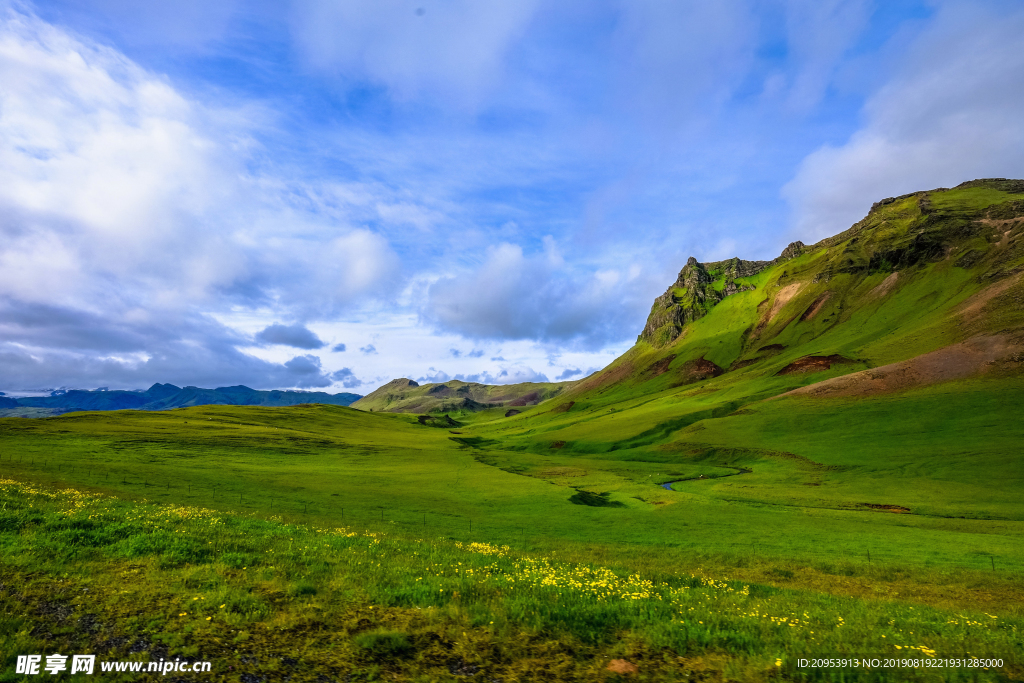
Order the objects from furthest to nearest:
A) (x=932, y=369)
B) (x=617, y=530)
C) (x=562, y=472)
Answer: (x=932, y=369) → (x=562, y=472) → (x=617, y=530)

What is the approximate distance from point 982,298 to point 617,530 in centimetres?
16641

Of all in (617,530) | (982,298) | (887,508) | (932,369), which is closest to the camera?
(617,530)

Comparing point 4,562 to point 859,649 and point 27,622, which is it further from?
point 859,649

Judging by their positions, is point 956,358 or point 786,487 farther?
point 956,358

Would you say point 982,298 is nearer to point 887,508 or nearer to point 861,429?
point 861,429

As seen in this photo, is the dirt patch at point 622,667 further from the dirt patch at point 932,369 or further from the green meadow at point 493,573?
the dirt patch at point 932,369

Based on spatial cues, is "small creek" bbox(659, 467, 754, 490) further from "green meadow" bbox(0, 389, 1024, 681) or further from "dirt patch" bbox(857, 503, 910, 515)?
"dirt patch" bbox(857, 503, 910, 515)

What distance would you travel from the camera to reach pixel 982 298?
139 meters

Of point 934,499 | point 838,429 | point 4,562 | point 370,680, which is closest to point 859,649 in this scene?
point 370,680

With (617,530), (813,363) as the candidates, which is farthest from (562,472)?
(813,363)

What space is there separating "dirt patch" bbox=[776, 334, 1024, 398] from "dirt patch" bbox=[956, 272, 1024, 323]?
1717 centimetres

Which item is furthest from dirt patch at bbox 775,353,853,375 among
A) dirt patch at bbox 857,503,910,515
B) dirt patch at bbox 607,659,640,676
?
dirt patch at bbox 607,659,640,676

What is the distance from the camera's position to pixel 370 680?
9000 millimetres

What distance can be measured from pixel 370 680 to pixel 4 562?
1307 cm
